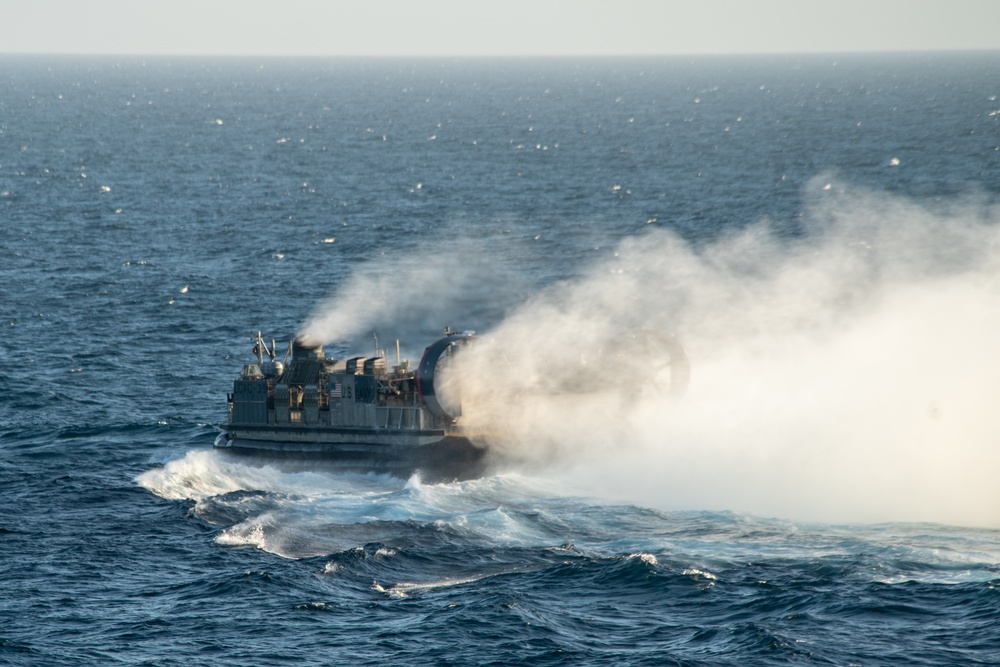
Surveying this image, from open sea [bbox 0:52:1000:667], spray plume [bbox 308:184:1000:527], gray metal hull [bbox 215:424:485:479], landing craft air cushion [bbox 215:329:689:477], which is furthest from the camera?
landing craft air cushion [bbox 215:329:689:477]

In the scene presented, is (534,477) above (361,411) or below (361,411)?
below

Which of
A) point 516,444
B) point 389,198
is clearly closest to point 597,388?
point 516,444

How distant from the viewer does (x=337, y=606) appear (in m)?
47.2

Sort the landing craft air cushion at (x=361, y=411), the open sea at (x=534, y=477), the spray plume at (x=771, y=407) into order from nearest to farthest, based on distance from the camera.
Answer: the open sea at (x=534, y=477) → the spray plume at (x=771, y=407) → the landing craft air cushion at (x=361, y=411)

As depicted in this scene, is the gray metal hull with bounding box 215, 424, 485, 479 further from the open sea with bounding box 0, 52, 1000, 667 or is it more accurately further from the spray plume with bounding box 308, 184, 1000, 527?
the spray plume with bounding box 308, 184, 1000, 527

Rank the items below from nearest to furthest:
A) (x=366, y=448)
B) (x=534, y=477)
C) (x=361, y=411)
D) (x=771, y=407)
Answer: (x=534, y=477) < (x=366, y=448) < (x=361, y=411) < (x=771, y=407)

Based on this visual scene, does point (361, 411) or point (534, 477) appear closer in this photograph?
point (534, 477)

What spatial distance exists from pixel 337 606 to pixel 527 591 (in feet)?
21.6

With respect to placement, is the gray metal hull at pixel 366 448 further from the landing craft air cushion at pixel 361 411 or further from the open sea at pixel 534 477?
the open sea at pixel 534 477

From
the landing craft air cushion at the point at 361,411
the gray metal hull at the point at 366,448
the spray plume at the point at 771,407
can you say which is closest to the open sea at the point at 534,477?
the spray plume at the point at 771,407

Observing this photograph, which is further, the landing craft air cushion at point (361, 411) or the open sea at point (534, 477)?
the landing craft air cushion at point (361, 411)

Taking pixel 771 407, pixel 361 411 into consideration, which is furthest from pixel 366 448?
pixel 771 407

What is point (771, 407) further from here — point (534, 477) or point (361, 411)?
point (361, 411)

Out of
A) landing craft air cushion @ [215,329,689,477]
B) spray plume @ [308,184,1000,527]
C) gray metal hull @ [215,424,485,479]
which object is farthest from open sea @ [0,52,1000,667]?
Answer: landing craft air cushion @ [215,329,689,477]
